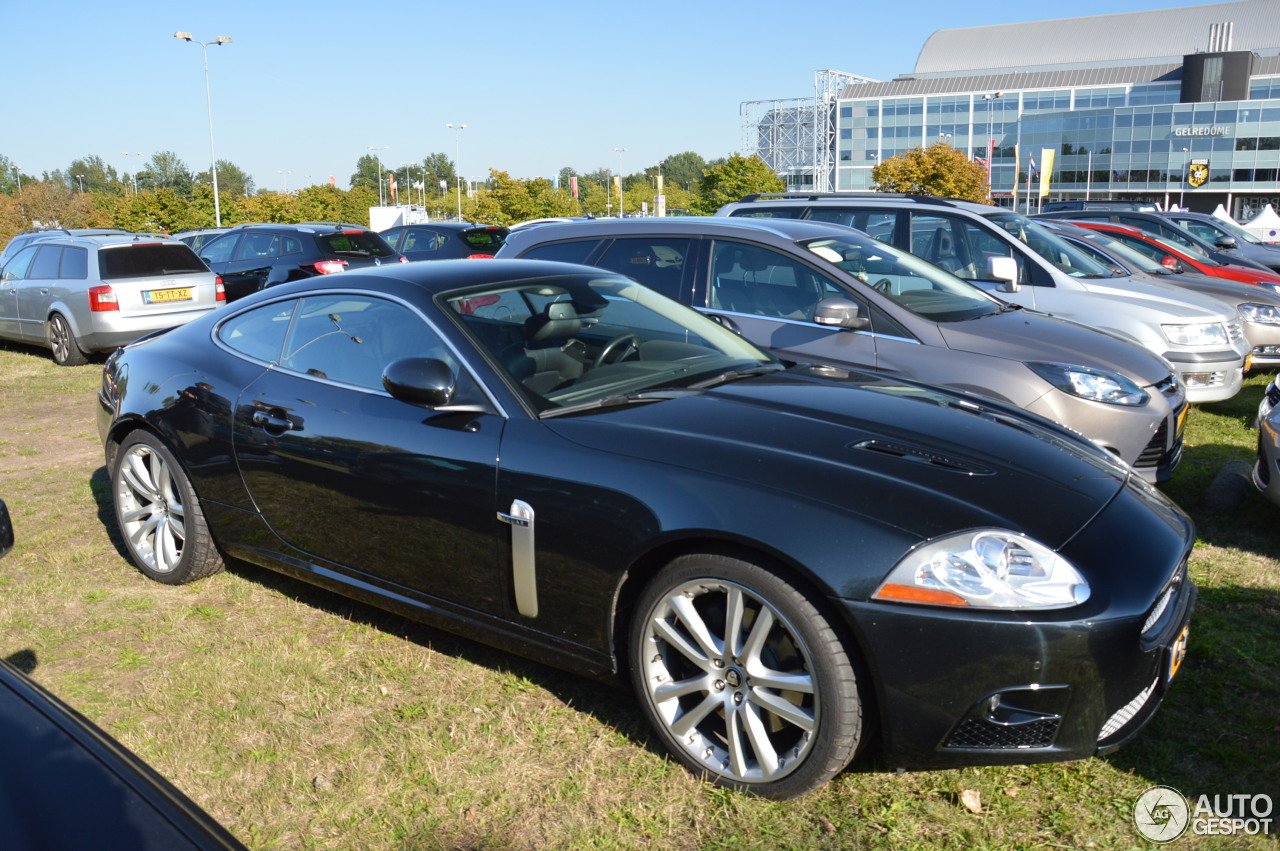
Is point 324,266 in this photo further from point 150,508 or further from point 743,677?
point 743,677

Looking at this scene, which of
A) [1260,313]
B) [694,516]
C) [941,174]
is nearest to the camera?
[694,516]

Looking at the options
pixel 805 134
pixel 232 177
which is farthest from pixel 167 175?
pixel 805 134

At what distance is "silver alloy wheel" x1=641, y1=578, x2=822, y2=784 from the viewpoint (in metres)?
2.76

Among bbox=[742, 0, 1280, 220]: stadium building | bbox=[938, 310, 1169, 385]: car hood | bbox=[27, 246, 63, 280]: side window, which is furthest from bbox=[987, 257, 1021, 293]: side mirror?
bbox=[742, 0, 1280, 220]: stadium building

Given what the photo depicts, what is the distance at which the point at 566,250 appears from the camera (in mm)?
6523

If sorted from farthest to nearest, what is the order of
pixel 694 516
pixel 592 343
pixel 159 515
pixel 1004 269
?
pixel 1004 269, pixel 159 515, pixel 592 343, pixel 694 516

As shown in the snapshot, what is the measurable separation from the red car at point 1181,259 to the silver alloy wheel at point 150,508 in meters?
11.6

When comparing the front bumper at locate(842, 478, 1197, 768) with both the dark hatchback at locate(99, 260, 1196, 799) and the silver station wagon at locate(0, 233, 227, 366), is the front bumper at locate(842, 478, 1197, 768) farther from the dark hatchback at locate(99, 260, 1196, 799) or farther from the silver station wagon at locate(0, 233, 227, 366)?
the silver station wagon at locate(0, 233, 227, 366)

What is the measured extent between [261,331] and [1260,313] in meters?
9.77

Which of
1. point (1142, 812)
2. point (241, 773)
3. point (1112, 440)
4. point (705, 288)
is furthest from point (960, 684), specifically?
point (705, 288)

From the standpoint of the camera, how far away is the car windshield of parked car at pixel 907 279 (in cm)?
578

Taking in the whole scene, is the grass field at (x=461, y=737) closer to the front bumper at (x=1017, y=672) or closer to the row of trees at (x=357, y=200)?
the front bumper at (x=1017, y=672)

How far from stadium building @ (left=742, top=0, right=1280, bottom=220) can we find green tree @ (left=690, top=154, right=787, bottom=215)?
16966 millimetres

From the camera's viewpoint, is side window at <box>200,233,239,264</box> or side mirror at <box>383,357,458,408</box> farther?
side window at <box>200,233,239,264</box>
